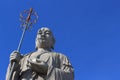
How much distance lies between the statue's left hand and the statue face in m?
1.17

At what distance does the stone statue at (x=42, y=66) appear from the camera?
407 inches

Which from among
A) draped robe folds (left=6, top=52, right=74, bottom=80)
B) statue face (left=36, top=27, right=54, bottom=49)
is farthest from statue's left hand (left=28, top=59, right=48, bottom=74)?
statue face (left=36, top=27, right=54, bottom=49)

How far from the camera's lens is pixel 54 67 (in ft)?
34.4

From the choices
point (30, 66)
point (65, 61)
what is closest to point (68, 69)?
point (65, 61)

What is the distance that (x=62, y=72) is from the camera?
1036 cm

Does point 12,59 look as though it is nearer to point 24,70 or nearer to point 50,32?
point 24,70

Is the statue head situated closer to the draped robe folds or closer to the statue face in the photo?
the statue face

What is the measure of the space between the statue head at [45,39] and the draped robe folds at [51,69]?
513 mm

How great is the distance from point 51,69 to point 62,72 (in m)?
0.33

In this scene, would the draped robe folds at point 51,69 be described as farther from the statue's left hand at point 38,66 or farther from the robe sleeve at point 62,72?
the statue's left hand at point 38,66

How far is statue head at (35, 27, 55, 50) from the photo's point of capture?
456 inches

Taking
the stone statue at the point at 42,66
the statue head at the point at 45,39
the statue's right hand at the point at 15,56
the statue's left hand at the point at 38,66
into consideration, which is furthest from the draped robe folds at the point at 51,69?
the statue head at the point at 45,39

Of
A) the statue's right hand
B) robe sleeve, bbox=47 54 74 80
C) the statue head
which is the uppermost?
the statue head

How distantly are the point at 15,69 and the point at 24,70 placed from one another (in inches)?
11.1
